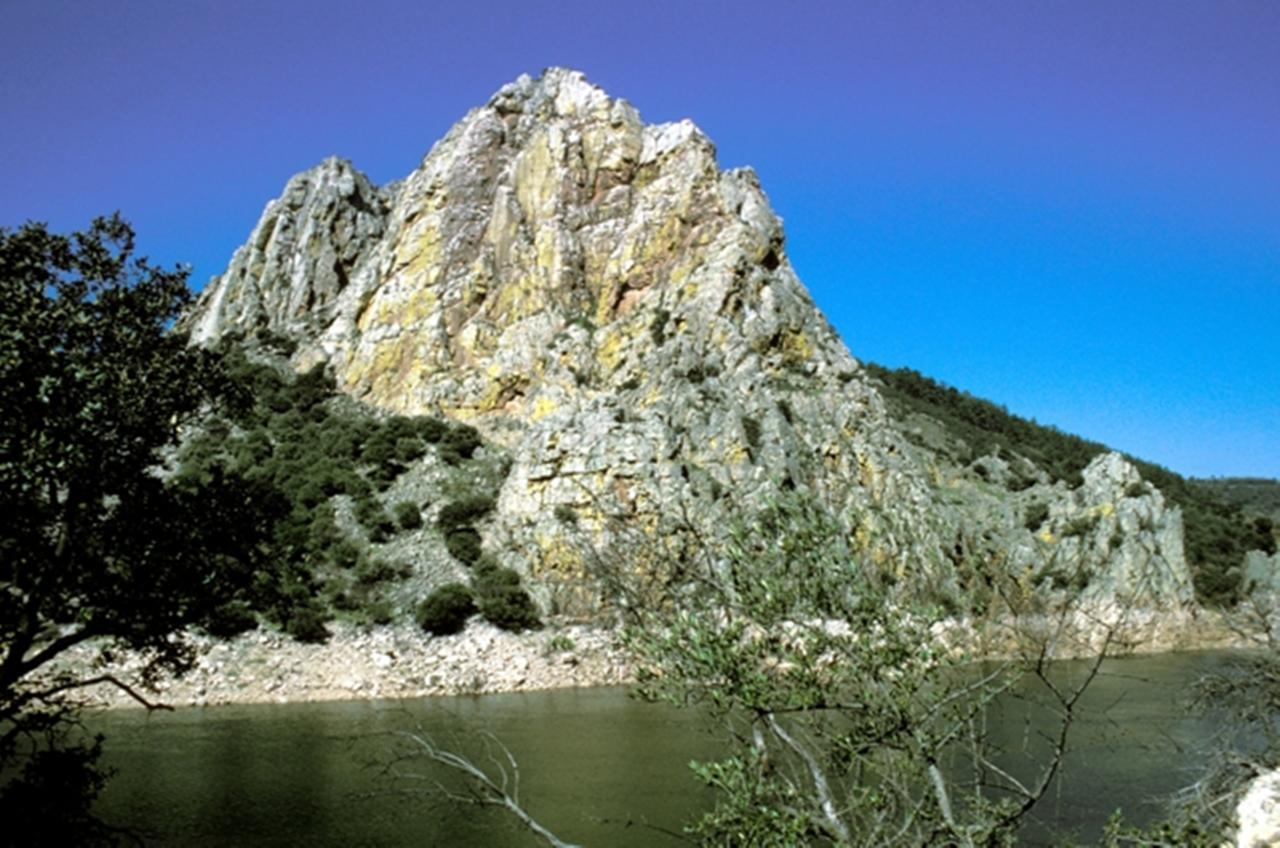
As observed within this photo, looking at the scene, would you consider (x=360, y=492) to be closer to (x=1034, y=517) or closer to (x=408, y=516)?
(x=408, y=516)

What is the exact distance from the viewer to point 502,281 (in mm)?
73562

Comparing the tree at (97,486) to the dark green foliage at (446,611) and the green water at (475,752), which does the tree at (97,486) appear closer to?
the green water at (475,752)

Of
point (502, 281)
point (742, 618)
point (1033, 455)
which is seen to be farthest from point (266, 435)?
point (1033, 455)

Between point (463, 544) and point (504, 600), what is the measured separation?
700 cm

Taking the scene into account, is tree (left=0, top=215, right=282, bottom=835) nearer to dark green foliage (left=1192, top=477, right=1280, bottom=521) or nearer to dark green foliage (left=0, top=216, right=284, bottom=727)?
dark green foliage (left=0, top=216, right=284, bottom=727)

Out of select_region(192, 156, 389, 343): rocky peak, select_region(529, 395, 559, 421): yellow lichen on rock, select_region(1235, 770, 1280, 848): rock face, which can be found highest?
select_region(192, 156, 389, 343): rocky peak

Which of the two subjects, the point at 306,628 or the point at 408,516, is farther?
the point at 408,516

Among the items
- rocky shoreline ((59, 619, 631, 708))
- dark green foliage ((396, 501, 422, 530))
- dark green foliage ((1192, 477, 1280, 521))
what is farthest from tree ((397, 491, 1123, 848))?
dark green foliage ((1192, 477, 1280, 521))

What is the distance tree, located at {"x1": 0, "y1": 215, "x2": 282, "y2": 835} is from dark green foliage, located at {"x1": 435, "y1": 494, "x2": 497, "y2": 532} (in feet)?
133

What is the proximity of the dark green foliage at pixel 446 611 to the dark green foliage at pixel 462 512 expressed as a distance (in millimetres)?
8139

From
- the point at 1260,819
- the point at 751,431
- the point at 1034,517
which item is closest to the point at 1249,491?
the point at 1034,517

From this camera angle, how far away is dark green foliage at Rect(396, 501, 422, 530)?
57344 millimetres

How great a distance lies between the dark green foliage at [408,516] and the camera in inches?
2258

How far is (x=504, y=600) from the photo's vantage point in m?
49.5
